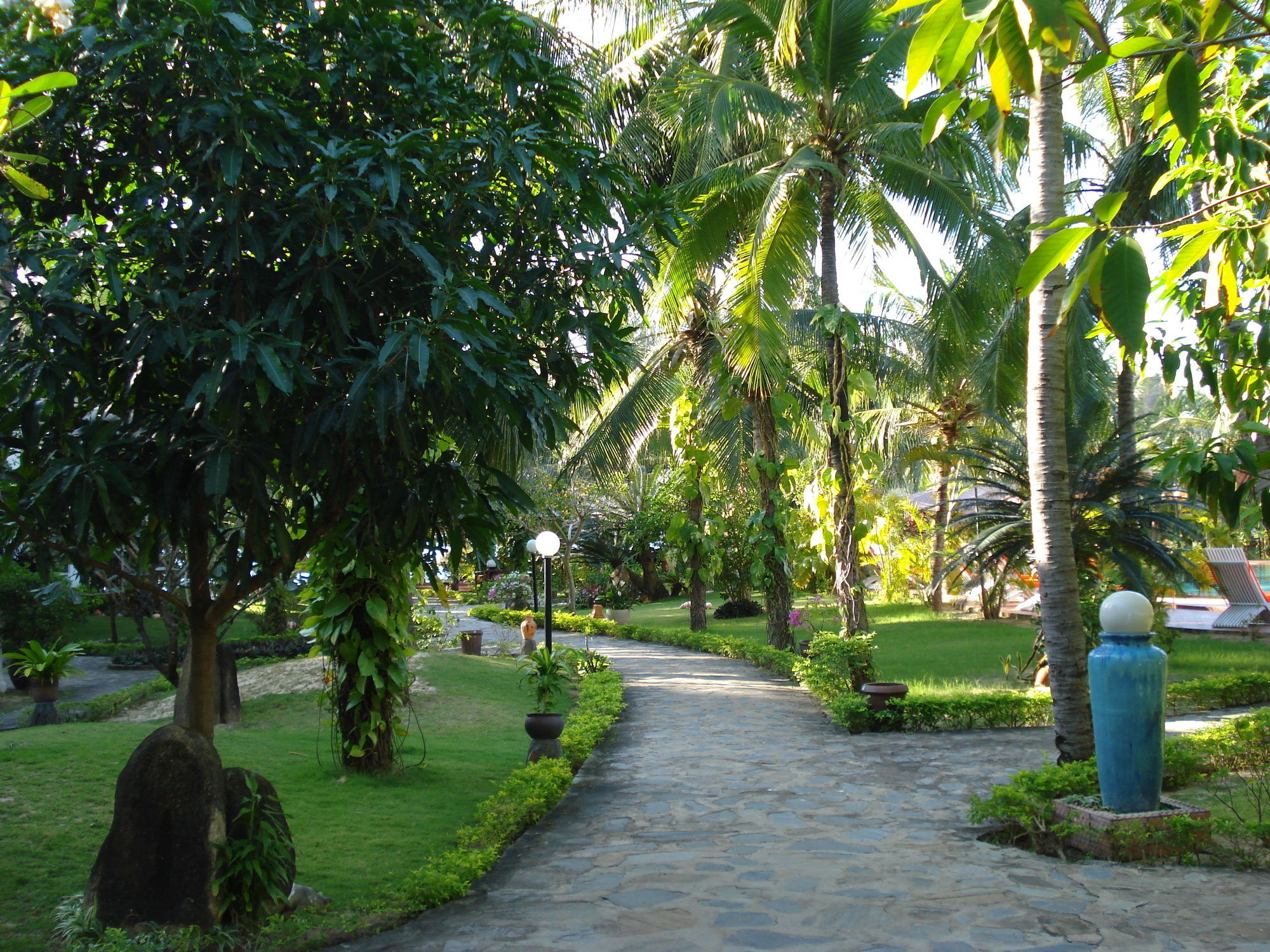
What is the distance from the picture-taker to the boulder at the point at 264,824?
467 centimetres

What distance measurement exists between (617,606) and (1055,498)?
22.1 meters

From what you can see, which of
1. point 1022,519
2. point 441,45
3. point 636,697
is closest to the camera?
point 441,45

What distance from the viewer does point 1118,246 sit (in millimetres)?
1865

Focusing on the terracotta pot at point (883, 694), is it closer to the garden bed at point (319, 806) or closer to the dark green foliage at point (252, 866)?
the garden bed at point (319, 806)

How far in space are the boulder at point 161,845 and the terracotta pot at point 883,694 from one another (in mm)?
7435

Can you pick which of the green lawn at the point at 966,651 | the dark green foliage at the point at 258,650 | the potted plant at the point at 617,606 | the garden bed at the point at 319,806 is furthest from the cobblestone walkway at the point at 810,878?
the potted plant at the point at 617,606

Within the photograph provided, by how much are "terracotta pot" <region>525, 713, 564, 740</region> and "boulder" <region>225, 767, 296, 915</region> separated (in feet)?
12.2

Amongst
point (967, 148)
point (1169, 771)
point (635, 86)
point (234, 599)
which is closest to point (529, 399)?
point (234, 599)

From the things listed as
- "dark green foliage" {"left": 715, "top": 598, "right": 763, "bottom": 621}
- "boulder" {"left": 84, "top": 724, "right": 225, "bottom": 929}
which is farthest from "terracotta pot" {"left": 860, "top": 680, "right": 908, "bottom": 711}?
"dark green foliage" {"left": 715, "top": 598, "right": 763, "bottom": 621}

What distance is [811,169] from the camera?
11406 millimetres

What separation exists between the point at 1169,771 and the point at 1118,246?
6187 mm

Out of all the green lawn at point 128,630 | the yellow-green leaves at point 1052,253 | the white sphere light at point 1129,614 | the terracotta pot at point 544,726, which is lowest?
the terracotta pot at point 544,726

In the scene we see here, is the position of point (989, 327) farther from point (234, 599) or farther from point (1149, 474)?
point (234, 599)

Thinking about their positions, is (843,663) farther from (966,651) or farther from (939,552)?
(939,552)
